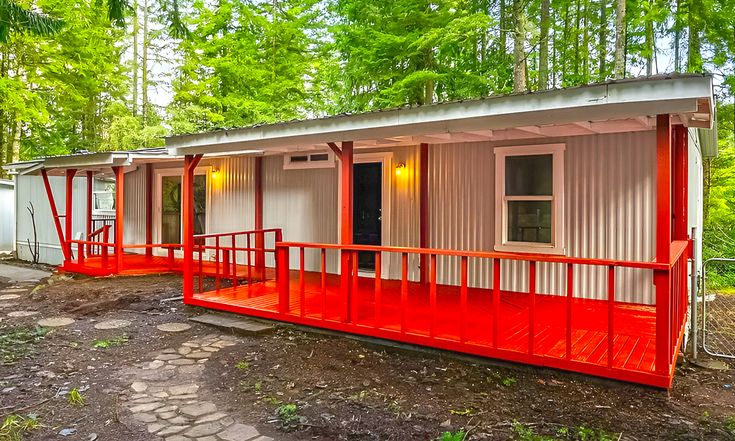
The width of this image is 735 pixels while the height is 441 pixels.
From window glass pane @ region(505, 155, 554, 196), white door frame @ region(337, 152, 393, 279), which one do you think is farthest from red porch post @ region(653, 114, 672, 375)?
white door frame @ region(337, 152, 393, 279)

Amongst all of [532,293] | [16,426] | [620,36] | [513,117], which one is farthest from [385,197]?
[620,36]

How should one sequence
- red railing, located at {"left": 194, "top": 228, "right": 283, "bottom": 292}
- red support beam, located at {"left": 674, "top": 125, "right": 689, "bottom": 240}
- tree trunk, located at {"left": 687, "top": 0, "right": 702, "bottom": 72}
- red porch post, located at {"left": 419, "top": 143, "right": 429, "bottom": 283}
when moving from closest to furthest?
red support beam, located at {"left": 674, "top": 125, "right": 689, "bottom": 240} → red porch post, located at {"left": 419, "top": 143, "right": 429, "bottom": 283} → red railing, located at {"left": 194, "top": 228, "right": 283, "bottom": 292} → tree trunk, located at {"left": 687, "top": 0, "right": 702, "bottom": 72}

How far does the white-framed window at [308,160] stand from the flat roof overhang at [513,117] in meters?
2.07

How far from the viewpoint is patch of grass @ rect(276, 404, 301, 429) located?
307 cm

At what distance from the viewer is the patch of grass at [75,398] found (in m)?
3.40

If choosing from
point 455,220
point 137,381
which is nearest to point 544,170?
point 455,220

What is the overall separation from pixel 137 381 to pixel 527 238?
14.7ft

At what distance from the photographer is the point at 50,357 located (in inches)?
174

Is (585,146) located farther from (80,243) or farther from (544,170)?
(80,243)

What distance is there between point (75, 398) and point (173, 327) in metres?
2.01

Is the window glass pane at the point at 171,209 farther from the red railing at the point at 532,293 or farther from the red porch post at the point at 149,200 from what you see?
the red railing at the point at 532,293

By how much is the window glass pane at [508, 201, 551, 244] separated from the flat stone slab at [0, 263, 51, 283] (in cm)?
820

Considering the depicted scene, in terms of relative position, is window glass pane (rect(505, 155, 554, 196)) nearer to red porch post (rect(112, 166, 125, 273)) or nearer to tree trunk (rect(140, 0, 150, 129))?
red porch post (rect(112, 166, 125, 273))

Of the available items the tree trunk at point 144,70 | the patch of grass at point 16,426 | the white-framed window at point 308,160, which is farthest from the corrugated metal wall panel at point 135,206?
the patch of grass at point 16,426
